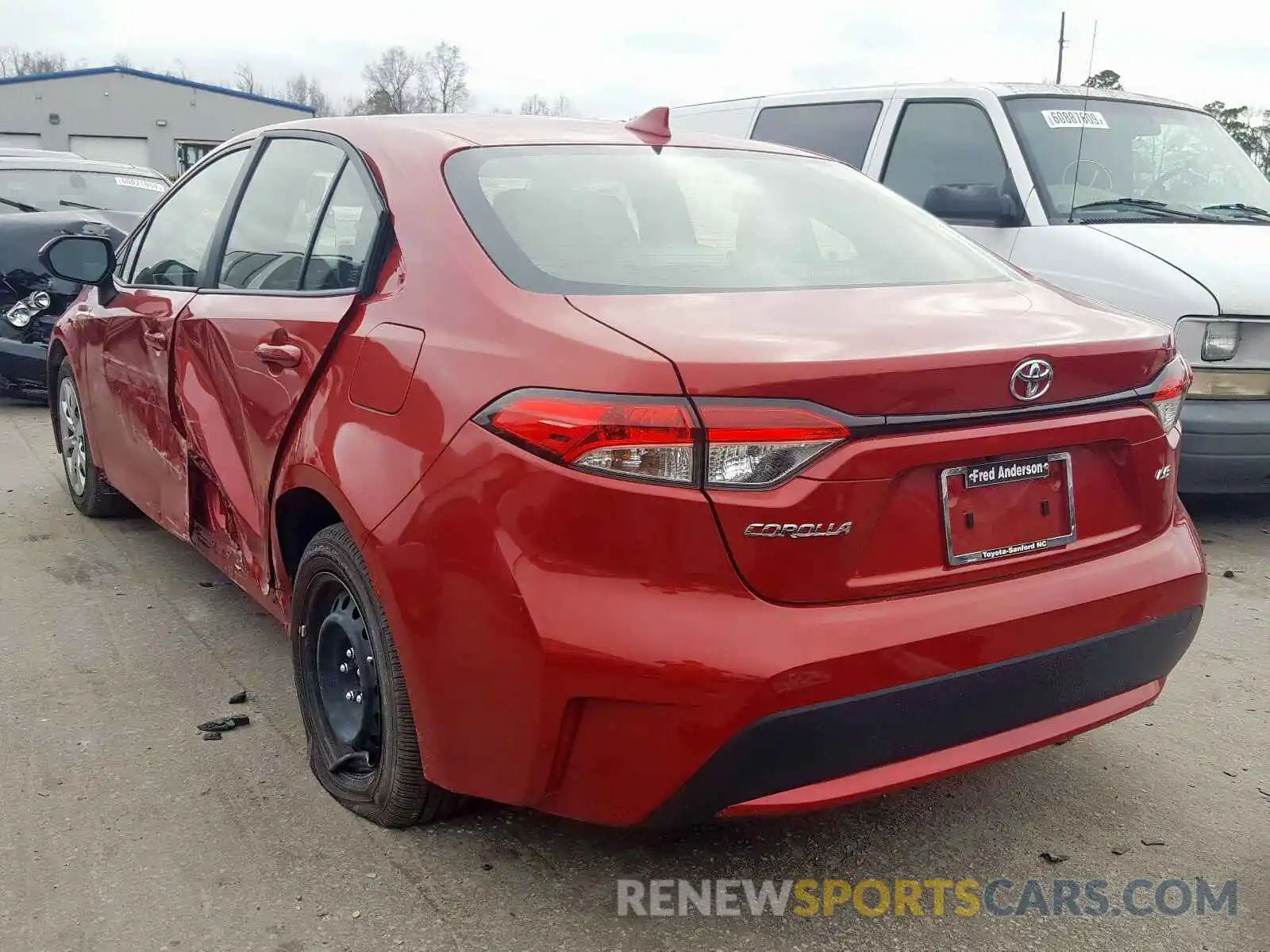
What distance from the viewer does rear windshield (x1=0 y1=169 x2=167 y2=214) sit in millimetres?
9766

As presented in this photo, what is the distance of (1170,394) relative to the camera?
256 cm

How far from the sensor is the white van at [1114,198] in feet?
16.0

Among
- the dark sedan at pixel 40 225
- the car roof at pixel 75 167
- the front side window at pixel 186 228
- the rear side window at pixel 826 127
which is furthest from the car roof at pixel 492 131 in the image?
the car roof at pixel 75 167

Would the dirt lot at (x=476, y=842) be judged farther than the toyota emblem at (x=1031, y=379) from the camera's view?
Yes

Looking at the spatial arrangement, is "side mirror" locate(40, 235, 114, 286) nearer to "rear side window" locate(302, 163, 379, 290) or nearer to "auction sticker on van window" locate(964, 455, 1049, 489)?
"rear side window" locate(302, 163, 379, 290)

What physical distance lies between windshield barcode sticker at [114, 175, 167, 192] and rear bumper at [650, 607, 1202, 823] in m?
9.66

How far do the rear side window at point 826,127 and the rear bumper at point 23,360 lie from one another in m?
4.84

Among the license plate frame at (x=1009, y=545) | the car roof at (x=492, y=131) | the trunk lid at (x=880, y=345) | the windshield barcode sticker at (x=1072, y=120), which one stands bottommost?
the license plate frame at (x=1009, y=545)

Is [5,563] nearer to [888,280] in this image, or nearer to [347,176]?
[347,176]

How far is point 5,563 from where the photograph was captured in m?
4.70

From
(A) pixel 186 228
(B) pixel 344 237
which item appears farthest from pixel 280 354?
(A) pixel 186 228

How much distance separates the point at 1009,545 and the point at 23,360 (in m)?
7.34

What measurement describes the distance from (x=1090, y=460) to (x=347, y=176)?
1.88 m

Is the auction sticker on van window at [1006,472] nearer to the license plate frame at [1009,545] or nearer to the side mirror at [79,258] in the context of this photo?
the license plate frame at [1009,545]
